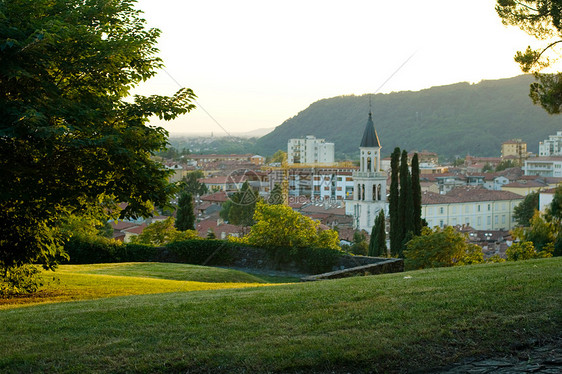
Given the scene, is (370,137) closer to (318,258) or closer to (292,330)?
(318,258)

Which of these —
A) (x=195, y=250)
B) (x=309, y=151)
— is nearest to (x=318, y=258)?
(x=195, y=250)

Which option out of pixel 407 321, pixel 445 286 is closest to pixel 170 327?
pixel 407 321

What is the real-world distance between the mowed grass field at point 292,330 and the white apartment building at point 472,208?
65828 mm

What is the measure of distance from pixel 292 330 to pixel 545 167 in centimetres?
11583

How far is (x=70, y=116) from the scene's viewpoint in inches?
320

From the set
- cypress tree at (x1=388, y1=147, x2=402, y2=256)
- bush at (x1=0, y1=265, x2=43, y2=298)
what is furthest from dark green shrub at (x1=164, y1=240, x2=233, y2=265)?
cypress tree at (x1=388, y1=147, x2=402, y2=256)

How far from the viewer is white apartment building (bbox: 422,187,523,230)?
7356cm

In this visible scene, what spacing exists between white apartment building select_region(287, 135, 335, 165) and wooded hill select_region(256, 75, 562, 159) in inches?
937

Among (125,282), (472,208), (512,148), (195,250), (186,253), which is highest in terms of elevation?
(512,148)

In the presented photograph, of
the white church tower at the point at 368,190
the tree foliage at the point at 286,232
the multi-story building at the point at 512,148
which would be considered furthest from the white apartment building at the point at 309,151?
the tree foliage at the point at 286,232

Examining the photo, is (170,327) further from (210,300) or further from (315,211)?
(315,211)

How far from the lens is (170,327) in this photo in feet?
23.2

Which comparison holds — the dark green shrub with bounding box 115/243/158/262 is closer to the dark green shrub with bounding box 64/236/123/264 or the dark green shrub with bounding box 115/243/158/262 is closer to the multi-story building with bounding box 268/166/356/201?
the dark green shrub with bounding box 64/236/123/264

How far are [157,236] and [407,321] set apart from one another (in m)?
26.7
